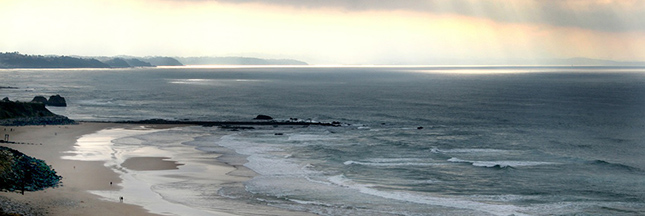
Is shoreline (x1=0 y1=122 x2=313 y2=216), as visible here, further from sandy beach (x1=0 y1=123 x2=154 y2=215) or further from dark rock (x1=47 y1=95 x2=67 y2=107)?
dark rock (x1=47 y1=95 x2=67 y2=107)

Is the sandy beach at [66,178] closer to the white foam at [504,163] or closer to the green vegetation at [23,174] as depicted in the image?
the green vegetation at [23,174]

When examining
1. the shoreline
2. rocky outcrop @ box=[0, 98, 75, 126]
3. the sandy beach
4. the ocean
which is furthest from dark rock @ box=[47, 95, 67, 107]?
the shoreline

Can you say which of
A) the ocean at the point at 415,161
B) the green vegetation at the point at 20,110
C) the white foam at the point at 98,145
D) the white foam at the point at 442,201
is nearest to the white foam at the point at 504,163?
the ocean at the point at 415,161

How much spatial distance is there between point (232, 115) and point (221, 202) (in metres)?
64.9

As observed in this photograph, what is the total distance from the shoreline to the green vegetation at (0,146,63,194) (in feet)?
2.71

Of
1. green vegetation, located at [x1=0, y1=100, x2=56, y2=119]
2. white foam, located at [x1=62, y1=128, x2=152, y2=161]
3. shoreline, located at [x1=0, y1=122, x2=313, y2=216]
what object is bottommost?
white foam, located at [x1=62, y1=128, x2=152, y2=161]

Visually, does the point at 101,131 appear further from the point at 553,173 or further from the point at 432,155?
the point at 553,173

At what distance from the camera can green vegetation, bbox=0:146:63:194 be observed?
3450 centimetres

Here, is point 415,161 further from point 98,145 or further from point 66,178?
point 98,145

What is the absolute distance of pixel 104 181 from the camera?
41625 mm

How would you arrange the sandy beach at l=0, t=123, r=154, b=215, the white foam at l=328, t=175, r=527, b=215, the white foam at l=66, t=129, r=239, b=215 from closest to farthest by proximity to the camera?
the sandy beach at l=0, t=123, r=154, b=215 → the white foam at l=328, t=175, r=527, b=215 → the white foam at l=66, t=129, r=239, b=215

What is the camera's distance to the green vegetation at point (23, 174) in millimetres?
34500

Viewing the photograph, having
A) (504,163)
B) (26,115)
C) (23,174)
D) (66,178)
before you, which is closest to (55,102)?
(26,115)

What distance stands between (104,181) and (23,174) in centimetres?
596
